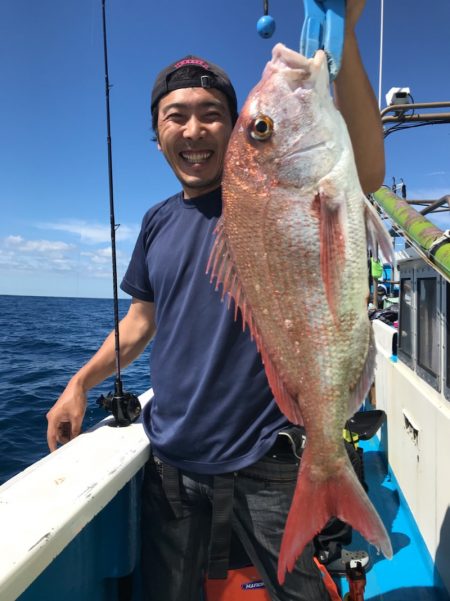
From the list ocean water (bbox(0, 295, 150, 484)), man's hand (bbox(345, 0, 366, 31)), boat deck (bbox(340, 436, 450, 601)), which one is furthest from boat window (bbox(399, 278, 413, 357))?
ocean water (bbox(0, 295, 150, 484))

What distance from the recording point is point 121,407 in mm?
2613

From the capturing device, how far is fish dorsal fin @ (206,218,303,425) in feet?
4.64

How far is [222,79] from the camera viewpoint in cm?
188

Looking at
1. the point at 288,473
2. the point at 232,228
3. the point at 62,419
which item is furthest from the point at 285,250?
the point at 62,419

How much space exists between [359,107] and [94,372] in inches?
73.6

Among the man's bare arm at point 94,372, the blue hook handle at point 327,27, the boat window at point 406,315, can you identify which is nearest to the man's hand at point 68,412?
the man's bare arm at point 94,372

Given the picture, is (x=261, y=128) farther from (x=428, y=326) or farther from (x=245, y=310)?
(x=428, y=326)

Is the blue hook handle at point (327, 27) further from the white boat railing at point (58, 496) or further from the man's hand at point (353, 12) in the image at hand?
the white boat railing at point (58, 496)

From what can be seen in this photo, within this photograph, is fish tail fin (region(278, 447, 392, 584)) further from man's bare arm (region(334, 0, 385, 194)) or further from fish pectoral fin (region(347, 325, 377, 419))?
man's bare arm (region(334, 0, 385, 194))

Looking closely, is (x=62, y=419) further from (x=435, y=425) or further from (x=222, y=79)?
(x=435, y=425)

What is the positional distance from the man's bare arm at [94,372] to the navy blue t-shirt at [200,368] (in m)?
0.48

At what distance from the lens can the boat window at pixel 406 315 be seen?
4109 millimetres

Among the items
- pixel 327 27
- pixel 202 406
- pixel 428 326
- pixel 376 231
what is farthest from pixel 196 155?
pixel 428 326

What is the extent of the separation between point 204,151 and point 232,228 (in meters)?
0.57
